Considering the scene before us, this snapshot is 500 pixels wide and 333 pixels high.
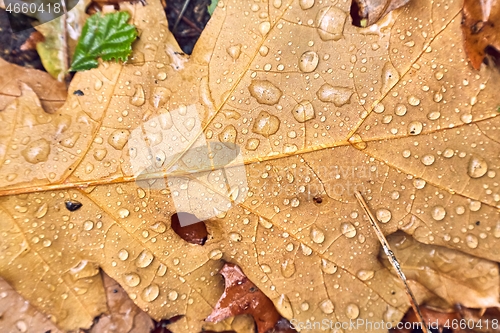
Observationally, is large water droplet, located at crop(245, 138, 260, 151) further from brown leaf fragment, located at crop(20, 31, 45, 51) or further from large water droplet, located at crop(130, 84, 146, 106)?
brown leaf fragment, located at crop(20, 31, 45, 51)

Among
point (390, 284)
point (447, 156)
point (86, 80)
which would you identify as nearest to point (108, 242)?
point (86, 80)

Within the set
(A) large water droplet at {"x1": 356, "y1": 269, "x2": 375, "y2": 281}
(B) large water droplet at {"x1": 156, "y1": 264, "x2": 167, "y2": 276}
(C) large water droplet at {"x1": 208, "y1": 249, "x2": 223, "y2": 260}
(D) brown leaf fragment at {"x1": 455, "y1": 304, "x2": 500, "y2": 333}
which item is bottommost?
(B) large water droplet at {"x1": 156, "y1": 264, "x2": 167, "y2": 276}

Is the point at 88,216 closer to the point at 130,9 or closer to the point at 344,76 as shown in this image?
the point at 130,9

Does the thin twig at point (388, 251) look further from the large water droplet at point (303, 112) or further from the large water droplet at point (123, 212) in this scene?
the large water droplet at point (123, 212)

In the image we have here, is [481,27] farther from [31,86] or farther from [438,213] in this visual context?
[31,86]

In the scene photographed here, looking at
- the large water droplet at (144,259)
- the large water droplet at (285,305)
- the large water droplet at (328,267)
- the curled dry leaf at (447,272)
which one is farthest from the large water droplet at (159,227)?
the curled dry leaf at (447,272)

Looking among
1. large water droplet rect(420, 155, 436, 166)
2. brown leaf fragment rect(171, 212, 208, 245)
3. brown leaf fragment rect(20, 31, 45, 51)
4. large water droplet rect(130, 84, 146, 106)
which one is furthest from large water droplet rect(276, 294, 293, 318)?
brown leaf fragment rect(20, 31, 45, 51)
